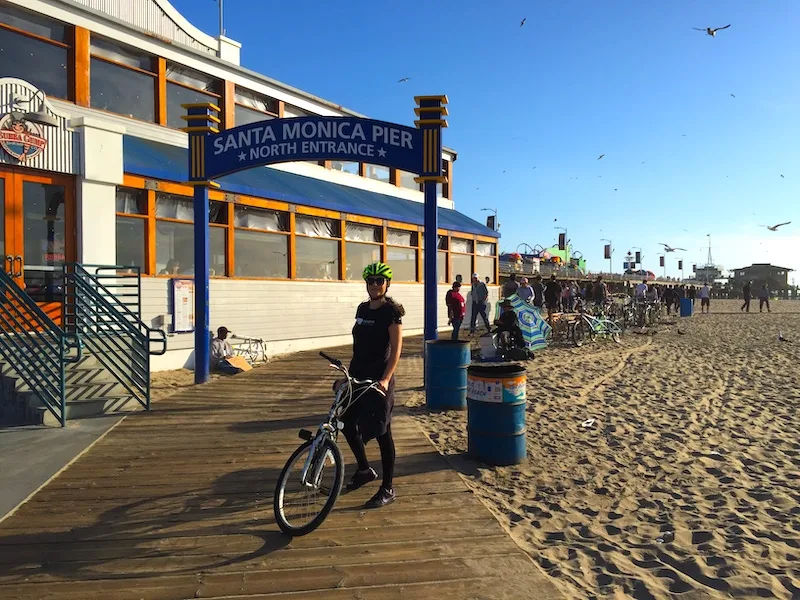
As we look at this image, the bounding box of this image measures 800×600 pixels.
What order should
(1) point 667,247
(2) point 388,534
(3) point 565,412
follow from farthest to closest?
(1) point 667,247
(3) point 565,412
(2) point 388,534

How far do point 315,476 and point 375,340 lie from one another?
1.09 metres

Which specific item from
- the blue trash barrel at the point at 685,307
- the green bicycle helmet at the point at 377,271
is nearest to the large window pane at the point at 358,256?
the green bicycle helmet at the point at 377,271

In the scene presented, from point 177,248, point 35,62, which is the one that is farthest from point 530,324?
point 35,62

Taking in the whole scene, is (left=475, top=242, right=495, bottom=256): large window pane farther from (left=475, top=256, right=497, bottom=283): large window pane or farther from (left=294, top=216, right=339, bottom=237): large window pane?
(left=294, top=216, right=339, bottom=237): large window pane

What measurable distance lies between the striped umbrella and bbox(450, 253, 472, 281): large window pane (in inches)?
232

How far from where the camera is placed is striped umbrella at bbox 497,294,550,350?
43.3 ft

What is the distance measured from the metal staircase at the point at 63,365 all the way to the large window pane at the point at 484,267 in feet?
47.3

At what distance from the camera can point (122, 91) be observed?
11781 millimetres

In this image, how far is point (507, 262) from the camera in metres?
53.4

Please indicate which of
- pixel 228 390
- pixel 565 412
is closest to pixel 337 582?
pixel 565 412

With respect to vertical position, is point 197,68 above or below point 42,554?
above

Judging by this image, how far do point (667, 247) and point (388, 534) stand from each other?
1867 inches

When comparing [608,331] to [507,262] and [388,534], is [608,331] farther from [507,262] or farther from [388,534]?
[507,262]

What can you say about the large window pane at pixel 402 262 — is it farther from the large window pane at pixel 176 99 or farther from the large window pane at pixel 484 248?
the large window pane at pixel 176 99
